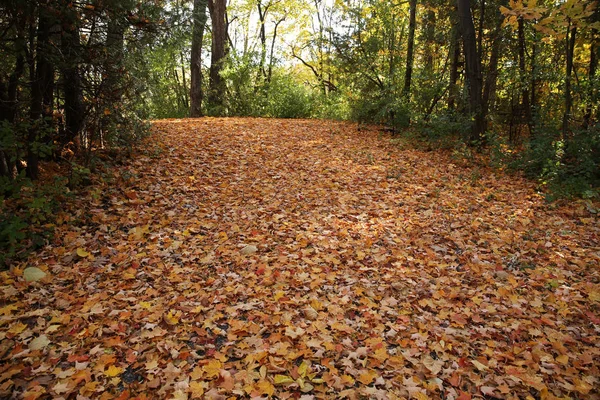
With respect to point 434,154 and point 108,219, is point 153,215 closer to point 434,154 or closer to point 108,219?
point 108,219

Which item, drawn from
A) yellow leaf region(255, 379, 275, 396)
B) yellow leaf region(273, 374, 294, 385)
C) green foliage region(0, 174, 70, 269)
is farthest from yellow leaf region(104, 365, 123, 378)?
green foliage region(0, 174, 70, 269)

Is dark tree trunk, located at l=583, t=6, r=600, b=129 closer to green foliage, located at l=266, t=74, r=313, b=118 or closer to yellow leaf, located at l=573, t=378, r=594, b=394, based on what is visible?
yellow leaf, located at l=573, t=378, r=594, b=394

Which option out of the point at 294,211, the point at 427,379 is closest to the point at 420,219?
the point at 294,211

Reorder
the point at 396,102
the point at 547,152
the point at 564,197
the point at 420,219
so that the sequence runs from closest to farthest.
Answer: the point at 420,219 < the point at 564,197 < the point at 547,152 < the point at 396,102

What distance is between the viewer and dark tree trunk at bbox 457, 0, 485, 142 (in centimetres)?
892

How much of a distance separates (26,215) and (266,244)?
2863mm

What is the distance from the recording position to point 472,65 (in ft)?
29.7

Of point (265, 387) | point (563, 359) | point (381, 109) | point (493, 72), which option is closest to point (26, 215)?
point (265, 387)

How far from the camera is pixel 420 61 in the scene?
512 inches

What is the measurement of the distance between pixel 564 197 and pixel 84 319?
297 inches

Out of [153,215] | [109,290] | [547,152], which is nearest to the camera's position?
[109,290]

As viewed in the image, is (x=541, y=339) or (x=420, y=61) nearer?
(x=541, y=339)

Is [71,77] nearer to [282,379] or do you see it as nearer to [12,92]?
[12,92]

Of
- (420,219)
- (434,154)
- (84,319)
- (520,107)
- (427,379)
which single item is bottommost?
(427,379)
